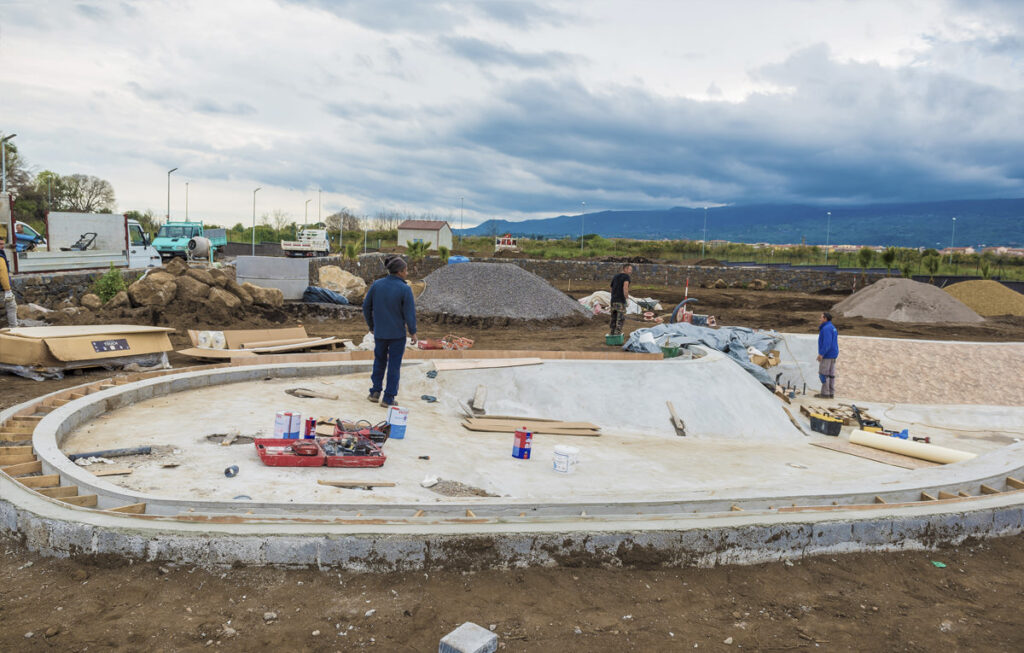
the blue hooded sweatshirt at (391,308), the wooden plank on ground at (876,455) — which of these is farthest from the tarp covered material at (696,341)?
the blue hooded sweatshirt at (391,308)

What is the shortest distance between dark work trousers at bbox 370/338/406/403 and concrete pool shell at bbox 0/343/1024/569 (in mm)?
461

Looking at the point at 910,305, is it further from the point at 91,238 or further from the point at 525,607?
the point at 91,238

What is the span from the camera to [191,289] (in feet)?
49.3

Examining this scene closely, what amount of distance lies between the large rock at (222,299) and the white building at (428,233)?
49.0 m

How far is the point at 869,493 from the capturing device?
19.5 ft

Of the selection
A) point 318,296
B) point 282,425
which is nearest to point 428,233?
point 318,296

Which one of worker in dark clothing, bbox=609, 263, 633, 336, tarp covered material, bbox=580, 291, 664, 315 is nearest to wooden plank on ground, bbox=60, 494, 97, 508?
worker in dark clothing, bbox=609, 263, 633, 336

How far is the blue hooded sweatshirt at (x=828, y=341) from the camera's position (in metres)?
13.7

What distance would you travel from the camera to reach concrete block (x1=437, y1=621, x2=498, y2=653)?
123 inches

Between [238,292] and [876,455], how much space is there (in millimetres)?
13812

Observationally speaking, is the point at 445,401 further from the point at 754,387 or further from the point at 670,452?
the point at 754,387

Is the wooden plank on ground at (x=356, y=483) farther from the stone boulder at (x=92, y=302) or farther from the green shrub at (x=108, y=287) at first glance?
the green shrub at (x=108, y=287)

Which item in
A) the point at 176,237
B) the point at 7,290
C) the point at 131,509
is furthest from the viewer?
the point at 176,237

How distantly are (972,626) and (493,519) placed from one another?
117 inches
